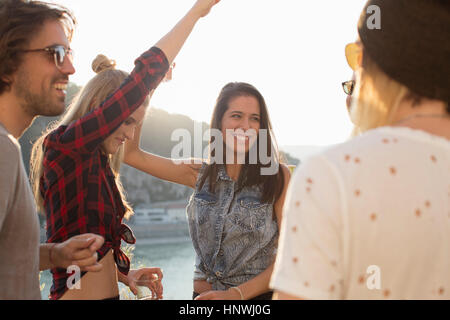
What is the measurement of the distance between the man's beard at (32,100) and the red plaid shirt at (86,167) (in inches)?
5.6

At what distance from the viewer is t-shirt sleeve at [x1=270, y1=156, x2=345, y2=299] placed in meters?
1.01

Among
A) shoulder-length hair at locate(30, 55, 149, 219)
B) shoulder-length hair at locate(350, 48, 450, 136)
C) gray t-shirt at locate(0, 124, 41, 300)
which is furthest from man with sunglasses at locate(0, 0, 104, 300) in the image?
shoulder-length hair at locate(350, 48, 450, 136)

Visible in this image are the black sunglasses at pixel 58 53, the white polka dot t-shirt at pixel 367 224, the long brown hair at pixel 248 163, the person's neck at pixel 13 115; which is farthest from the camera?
the long brown hair at pixel 248 163

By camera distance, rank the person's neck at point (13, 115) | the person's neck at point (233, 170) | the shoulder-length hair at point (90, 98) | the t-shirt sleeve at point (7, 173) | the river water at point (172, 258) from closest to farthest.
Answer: the t-shirt sleeve at point (7, 173)
the person's neck at point (13, 115)
the shoulder-length hair at point (90, 98)
the person's neck at point (233, 170)
the river water at point (172, 258)

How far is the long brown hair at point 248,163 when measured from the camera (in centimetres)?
318

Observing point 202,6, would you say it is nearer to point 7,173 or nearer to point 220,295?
point 7,173

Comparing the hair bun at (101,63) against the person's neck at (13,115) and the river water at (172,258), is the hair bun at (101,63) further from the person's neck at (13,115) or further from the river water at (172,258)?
the river water at (172,258)

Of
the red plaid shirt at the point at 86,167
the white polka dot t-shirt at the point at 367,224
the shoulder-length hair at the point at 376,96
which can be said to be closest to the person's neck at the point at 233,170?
the red plaid shirt at the point at 86,167

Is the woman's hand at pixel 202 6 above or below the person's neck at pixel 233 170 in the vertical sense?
above

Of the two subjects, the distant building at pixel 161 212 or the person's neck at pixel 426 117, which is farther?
the distant building at pixel 161 212

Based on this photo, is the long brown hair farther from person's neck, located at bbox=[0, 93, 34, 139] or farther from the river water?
the river water
